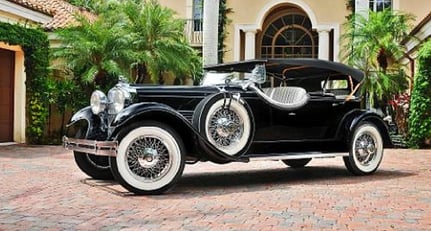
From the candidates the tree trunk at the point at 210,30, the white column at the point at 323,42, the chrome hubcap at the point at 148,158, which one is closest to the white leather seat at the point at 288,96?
the chrome hubcap at the point at 148,158

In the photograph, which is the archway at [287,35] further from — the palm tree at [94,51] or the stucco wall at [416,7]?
the palm tree at [94,51]

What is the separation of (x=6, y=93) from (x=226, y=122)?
9067 mm

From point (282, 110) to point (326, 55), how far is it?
14668 mm

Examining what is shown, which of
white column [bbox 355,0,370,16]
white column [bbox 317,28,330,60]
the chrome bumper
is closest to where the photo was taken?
the chrome bumper

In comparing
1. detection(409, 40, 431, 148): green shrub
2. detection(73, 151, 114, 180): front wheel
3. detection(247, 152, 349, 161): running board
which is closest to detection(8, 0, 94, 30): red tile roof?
detection(73, 151, 114, 180): front wheel

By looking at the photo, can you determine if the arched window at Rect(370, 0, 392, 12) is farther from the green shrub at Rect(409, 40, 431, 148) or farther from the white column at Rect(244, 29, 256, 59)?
the green shrub at Rect(409, 40, 431, 148)

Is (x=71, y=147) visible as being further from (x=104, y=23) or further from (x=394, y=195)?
(x=104, y=23)

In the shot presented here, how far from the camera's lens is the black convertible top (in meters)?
7.68

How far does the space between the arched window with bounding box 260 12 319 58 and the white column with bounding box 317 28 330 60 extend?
105 centimetres

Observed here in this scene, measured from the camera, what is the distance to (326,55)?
21.3 meters

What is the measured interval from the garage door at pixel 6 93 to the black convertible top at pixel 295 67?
7528 mm

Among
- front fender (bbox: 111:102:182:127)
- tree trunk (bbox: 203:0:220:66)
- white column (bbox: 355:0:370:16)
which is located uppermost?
white column (bbox: 355:0:370:16)

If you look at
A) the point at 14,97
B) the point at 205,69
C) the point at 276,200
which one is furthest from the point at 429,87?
the point at 14,97

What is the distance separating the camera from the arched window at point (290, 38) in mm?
22875
